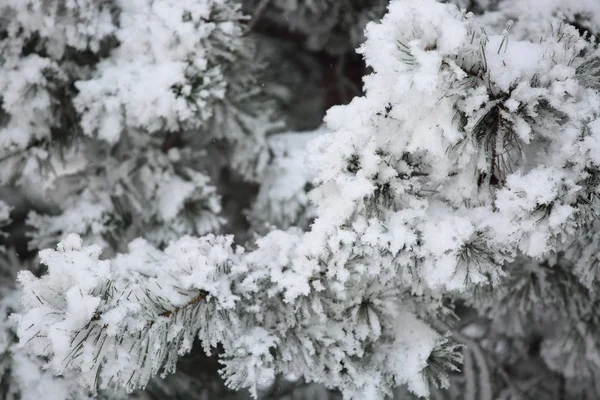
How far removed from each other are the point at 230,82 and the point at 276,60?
3.91 ft

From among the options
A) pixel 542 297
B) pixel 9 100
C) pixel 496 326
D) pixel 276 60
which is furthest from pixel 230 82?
pixel 496 326

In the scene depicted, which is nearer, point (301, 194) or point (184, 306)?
point (184, 306)

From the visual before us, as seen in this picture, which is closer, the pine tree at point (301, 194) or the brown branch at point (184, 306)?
the pine tree at point (301, 194)

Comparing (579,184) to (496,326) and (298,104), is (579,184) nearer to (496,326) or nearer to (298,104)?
(496,326)

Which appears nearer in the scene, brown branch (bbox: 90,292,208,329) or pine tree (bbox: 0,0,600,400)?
pine tree (bbox: 0,0,600,400)

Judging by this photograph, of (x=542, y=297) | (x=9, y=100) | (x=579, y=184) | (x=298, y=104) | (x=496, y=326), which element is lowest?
(x=496, y=326)

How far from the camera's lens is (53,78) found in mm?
2105

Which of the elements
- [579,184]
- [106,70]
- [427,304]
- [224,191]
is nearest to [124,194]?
[106,70]

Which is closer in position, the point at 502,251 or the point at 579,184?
the point at 579,184

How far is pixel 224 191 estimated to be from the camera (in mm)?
3572

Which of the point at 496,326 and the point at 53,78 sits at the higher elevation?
the point at 53,78

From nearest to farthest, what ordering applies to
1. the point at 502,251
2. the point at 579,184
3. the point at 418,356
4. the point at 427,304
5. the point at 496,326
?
the point at 579,184 < the point at 502,251 < the point at 418,356 < the point at 427,304 < the point at 496,326

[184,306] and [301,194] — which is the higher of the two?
[184,306]

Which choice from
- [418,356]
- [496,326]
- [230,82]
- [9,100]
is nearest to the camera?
[418,356]
